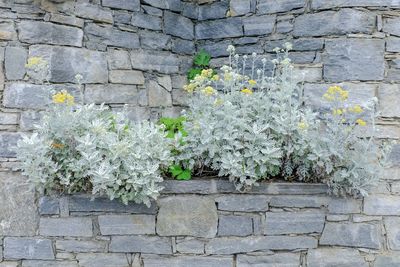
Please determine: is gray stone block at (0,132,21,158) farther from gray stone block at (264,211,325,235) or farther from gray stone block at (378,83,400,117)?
gray stone block at (378,83,400,117)

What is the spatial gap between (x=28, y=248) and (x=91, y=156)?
857mm

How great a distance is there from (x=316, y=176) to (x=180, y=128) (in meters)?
1.09

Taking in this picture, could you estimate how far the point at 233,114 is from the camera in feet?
9.64

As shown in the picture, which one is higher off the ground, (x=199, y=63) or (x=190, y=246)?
(x=199, y=63)

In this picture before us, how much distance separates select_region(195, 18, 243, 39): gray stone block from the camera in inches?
163

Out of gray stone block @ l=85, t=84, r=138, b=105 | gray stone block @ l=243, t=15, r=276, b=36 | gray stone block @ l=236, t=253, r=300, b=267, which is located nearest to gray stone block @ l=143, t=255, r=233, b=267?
gray stone block @ l=236, t=253, r=300, b=267

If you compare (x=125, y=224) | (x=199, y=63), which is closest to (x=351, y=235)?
(x=125, y=224)

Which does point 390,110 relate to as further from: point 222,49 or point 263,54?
point 222,49

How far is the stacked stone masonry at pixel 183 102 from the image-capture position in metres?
2.96

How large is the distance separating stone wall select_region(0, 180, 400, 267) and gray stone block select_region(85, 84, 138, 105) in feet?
3.35

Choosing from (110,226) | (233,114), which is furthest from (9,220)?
(233,114)

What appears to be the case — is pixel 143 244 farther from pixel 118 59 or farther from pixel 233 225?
pixel 118 59

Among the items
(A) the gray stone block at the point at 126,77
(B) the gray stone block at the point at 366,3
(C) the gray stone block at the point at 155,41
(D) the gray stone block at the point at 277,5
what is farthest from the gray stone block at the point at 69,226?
(B) the gray stone block at the point at 366,3

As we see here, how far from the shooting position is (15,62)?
3357 millimetres
